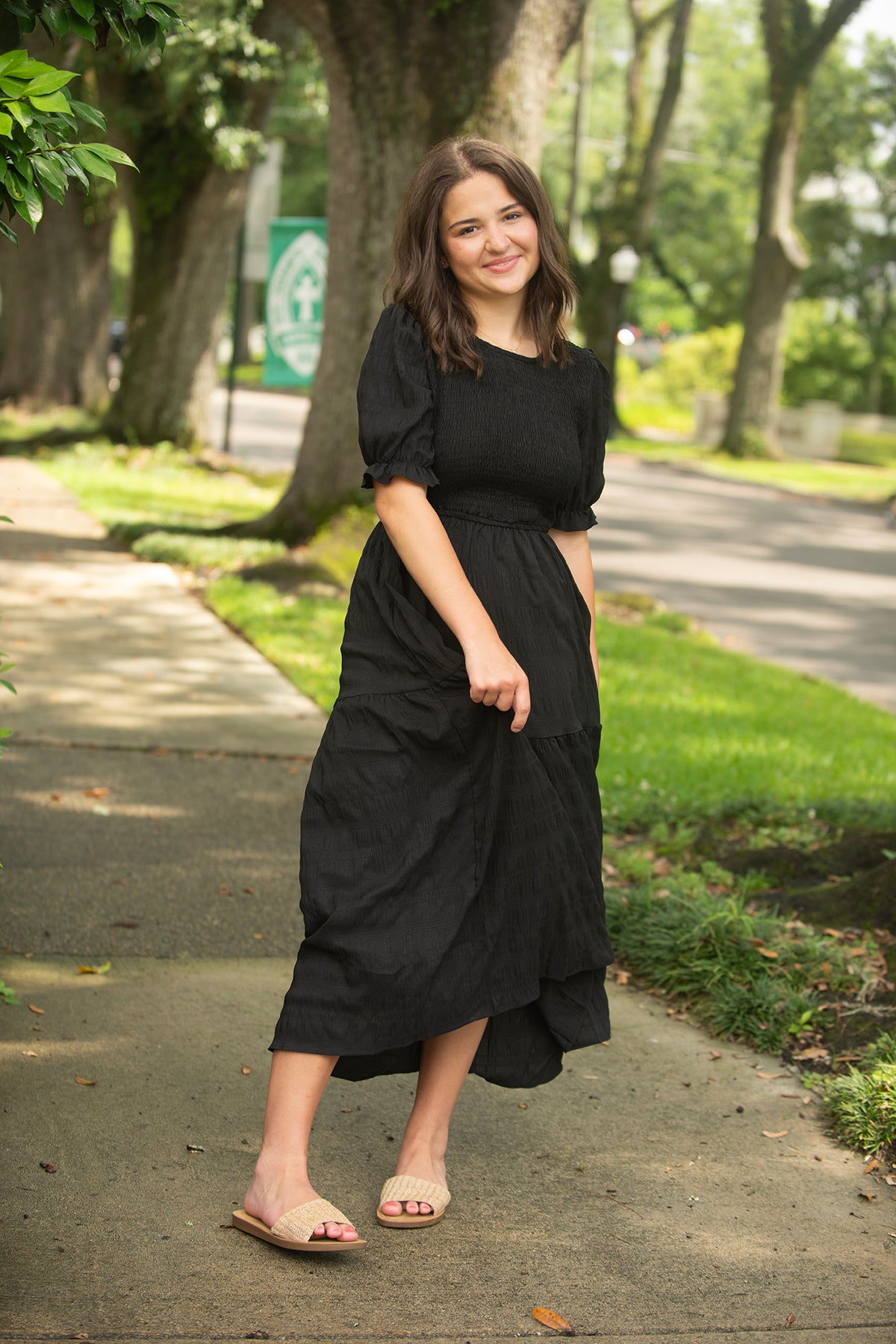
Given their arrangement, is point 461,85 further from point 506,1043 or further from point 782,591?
point 506,1043

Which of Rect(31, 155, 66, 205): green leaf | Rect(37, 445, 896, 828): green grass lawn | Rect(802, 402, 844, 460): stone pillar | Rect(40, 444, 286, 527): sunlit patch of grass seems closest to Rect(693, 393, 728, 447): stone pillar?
Rect(802, 402, 844, 460): stone pillar

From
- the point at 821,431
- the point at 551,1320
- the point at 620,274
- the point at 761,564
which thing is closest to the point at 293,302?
the point at 761,564

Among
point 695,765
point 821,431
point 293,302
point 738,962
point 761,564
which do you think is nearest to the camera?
point 738,962

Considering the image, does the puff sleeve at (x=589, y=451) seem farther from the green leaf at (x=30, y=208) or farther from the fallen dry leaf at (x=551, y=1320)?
the fallen dry leaf at (x=551, y=1320)

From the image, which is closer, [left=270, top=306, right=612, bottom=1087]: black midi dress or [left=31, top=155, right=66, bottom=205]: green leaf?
[left=31, top=155, right=66, bottom=205]: green leaf

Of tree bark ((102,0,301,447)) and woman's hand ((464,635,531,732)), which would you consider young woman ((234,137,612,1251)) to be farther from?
tree bark ((102,0,301,447))

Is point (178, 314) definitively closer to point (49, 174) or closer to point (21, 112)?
point (49, 174)

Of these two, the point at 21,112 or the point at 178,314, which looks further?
the point at 178,314

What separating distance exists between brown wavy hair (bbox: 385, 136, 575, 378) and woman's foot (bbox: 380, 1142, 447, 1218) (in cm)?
149

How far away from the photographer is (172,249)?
16.5 meters

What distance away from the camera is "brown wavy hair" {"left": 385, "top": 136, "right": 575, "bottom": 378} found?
9.07 feet

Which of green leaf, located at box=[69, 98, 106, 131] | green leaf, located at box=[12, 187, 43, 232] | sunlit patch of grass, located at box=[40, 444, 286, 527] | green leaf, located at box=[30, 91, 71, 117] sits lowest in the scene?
sunlit patch of grass, located at box=[40, 444, 286, 527]

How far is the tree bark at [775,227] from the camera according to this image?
2766cm

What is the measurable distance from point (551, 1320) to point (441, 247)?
76.4 inches
